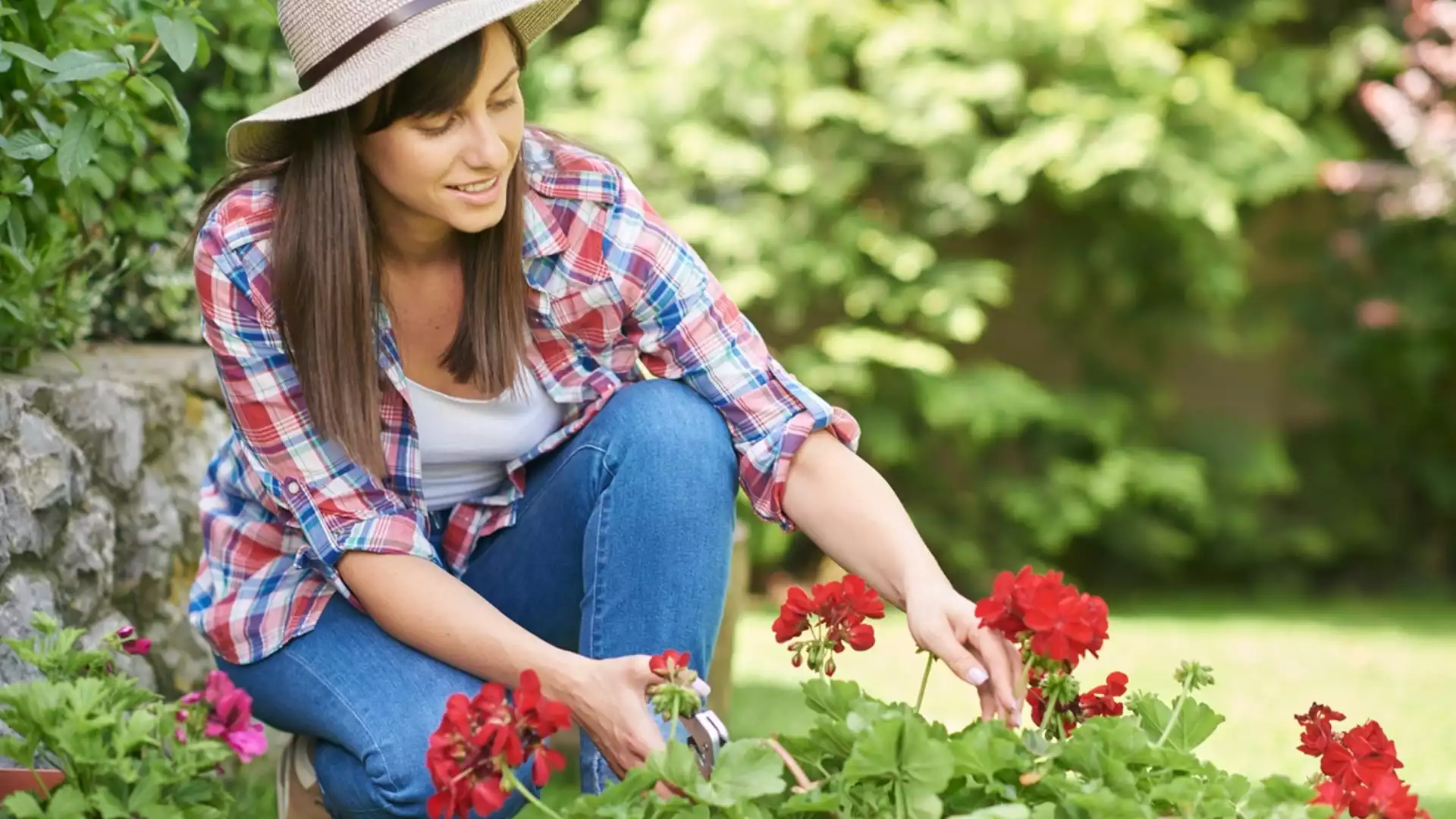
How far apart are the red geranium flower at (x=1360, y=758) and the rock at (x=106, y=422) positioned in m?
1.56

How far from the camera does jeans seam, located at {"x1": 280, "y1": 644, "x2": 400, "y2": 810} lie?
5.54 ft

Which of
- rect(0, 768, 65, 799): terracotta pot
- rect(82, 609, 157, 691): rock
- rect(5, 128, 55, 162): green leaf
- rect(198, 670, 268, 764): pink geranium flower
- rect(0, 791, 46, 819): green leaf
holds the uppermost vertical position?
rect(5, 128, 55, 162): green leaf

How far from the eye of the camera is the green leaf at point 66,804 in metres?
1.22

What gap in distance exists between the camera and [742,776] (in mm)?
1205

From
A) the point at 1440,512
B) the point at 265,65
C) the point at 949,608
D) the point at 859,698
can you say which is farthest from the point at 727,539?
the point at 1440,512

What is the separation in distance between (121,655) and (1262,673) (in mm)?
2741

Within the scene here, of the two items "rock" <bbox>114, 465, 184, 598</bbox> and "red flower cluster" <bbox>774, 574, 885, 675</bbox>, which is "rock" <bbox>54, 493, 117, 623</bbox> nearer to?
"rock" <bbox>114, 465, 184, 598</bbox>

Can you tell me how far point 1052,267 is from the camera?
17.0ft

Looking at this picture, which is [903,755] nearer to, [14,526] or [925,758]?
[925,758]

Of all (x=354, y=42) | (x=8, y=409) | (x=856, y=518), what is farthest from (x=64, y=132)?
(x=856, y=518)

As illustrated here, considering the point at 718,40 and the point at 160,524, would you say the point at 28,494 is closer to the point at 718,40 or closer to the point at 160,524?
the point at 160,524

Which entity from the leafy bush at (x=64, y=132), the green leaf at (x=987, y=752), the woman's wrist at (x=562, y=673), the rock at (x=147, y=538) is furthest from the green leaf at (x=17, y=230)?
the green leaf at (x=987, y=752)

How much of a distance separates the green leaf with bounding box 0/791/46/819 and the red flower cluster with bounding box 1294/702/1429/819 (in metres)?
0.98

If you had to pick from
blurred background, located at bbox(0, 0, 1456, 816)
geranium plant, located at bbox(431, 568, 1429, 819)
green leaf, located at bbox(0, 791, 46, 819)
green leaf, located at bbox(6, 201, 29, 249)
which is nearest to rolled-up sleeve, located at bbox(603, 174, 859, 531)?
geranium plant, located at bbox(431, 568, 1429, 819)
